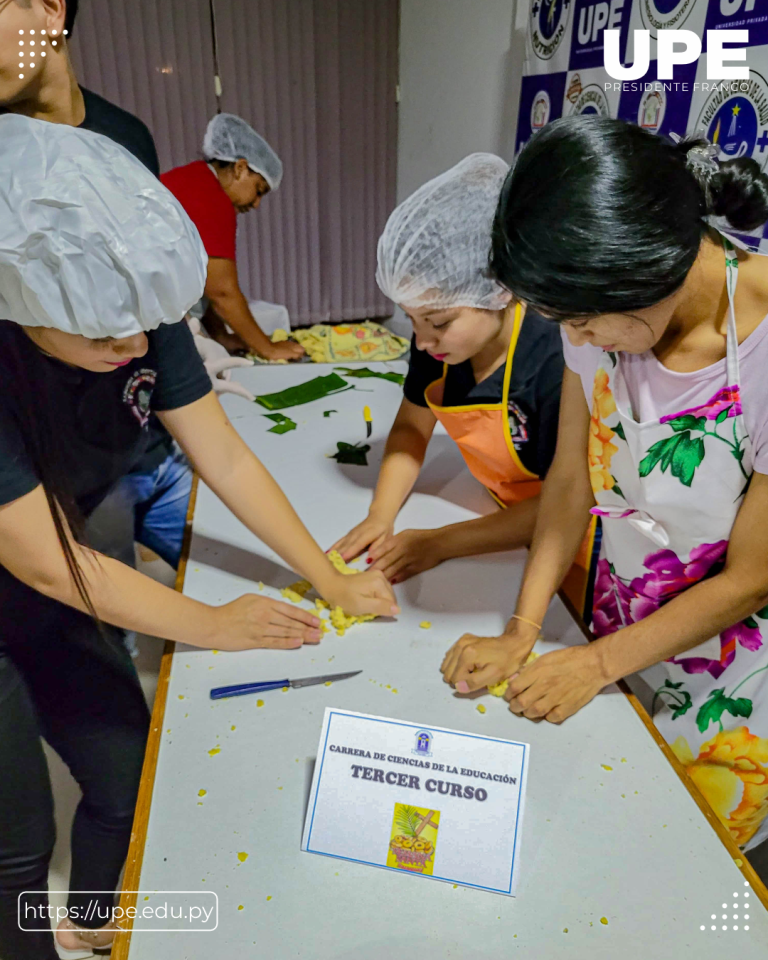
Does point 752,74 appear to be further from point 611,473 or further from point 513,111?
point 513,111

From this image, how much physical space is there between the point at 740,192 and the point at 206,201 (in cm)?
228

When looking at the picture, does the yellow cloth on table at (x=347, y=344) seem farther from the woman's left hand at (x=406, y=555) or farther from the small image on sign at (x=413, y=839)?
the small image on sign at (x=413, y=839)

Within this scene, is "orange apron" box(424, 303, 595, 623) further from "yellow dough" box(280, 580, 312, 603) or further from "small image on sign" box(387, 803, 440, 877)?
"small image on sign" box(387, 803, 440, 877)

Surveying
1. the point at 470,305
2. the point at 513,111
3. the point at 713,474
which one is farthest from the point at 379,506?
the point at 513,111

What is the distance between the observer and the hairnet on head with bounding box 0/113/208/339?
71 centimetres

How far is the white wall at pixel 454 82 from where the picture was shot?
2688mm

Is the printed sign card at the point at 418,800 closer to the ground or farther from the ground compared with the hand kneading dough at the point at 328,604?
farther from the ground

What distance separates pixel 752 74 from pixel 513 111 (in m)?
1.42

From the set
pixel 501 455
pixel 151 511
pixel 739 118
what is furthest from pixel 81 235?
pixel 739 118

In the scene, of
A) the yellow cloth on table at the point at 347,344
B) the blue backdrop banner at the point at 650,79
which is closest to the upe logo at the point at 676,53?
the blue backdrop banner at the point at 650,79

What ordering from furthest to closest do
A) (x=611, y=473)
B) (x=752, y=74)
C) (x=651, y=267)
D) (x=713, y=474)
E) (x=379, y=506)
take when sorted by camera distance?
(x=752, y=74)
(x=379, y=506)
(x=611, y=473)
(x=713, y=474)
(x=651, y=267)

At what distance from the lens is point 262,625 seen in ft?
3.21

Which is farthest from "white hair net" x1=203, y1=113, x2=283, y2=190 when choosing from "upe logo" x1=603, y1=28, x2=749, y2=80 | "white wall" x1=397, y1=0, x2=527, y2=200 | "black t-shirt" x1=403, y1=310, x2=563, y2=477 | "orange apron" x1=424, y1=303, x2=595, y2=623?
"black t-shirt" x1=403, y1=310, x2=563, y2=477

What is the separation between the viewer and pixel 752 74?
1.44 metres
